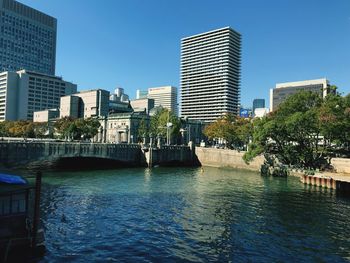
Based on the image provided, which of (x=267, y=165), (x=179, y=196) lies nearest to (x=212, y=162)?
(x=267, y=165)

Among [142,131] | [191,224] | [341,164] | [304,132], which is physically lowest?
[191,224]

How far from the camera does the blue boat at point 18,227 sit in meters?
23.0

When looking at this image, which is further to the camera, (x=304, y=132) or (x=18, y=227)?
(x=304, y=132)

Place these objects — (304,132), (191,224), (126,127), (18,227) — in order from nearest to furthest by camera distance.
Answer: (18,227) < (191,224) < (304,132) < (126,127)

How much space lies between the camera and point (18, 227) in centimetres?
2428

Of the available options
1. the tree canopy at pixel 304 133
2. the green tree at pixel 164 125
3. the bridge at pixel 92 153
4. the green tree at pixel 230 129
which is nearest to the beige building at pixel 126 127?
the green tree at pixel 164 125

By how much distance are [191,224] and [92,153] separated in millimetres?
59094

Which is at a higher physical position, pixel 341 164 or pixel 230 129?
pixel 230 129

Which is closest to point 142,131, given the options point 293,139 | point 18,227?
point 293,139

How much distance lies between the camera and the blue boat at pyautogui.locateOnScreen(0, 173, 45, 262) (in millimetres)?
22969

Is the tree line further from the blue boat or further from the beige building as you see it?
the beige building

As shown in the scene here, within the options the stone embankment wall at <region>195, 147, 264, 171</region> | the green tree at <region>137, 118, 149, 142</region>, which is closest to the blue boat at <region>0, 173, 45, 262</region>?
the stone embankment wall at <region>195, 147, 264, 171</region>

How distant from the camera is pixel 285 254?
1048 inches

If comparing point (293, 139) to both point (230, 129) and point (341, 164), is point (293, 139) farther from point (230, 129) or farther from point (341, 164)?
point (230, 129)
